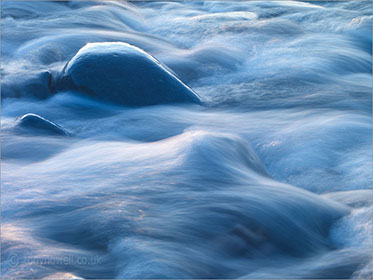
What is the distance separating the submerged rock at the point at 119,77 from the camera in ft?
16.6

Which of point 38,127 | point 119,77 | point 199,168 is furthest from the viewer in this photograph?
point 119,77

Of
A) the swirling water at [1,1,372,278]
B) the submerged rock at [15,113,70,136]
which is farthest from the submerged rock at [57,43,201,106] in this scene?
the submerged rock at [15,113,70,136]

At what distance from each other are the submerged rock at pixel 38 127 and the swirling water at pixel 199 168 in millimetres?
98

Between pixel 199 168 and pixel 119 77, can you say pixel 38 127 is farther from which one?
pixel 199 168

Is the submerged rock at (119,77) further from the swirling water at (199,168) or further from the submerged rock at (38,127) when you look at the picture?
the submerged rock at (38,127)

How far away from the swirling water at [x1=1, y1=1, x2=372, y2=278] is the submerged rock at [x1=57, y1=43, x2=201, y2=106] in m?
0.13

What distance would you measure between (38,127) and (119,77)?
1011 millimetres

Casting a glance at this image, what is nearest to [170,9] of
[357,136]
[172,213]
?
[357,136]

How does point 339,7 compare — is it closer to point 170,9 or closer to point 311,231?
point 170,9

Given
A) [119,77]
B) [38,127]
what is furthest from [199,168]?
[119,77]

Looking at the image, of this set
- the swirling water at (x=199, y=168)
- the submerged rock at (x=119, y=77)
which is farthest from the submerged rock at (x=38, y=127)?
the submerged rock at (x=119, y=77)

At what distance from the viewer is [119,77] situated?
16.6 ft

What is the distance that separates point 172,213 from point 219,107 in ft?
8.01

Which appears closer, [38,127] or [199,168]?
[199,168]
